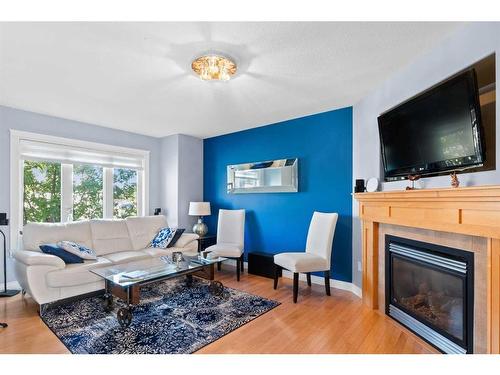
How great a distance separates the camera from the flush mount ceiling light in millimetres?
2094

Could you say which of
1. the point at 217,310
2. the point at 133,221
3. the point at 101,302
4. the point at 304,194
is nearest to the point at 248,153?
the point at 304,194

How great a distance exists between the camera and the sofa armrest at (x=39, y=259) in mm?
2598

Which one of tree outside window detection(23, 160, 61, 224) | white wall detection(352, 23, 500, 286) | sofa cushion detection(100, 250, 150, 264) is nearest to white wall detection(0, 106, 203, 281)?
tree outside window detection(23, 160, 61, 224)

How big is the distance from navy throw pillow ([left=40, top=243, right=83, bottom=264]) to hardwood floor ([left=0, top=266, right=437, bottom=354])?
21.8 inches

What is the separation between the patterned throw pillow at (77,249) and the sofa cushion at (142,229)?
0.78 meters

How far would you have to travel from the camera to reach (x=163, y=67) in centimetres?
229

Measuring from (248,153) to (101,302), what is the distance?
2984mm

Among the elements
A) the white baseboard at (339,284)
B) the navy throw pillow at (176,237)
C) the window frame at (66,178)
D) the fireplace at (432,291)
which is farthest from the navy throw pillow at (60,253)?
the fireplace at (432,291)

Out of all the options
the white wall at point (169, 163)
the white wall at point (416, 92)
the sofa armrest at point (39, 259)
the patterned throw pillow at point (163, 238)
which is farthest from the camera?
the white wall at point (169, 163)

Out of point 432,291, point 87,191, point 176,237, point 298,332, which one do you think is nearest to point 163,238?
point 176,237

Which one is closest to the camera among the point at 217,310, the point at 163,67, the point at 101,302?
the point at 163,67

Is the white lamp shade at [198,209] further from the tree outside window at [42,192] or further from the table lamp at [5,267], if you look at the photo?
the table lamp at [5,267]

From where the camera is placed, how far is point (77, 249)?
9.93 feet
